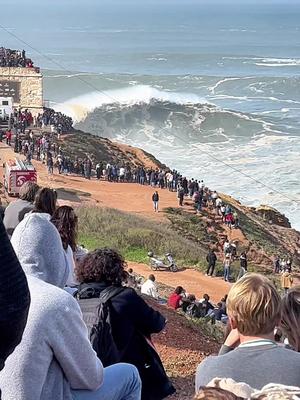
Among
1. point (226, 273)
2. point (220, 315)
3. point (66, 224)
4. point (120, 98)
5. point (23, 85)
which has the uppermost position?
point (66, 224)

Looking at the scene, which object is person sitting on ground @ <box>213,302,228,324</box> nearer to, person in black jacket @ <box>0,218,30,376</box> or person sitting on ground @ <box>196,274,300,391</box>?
person sitting on ground @ <box>196,274,300,391</box>

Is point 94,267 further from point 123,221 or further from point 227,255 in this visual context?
point 123,221

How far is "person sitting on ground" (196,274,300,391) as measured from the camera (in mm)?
3303

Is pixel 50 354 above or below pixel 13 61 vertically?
above

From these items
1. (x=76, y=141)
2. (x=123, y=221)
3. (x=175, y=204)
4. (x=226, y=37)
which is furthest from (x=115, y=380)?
(x=226, y=37)

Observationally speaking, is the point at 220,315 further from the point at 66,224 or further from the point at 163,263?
the point at 163,263

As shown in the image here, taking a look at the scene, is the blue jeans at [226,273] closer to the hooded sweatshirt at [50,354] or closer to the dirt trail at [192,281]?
the dirt trail at [192,281]

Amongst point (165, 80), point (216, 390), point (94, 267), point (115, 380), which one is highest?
point (216, 390)

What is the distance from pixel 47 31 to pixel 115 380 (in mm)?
186316

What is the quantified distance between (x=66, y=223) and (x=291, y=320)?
2005 mm

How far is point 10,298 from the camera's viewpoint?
231cm

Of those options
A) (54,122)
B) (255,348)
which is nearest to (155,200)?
(54,122)

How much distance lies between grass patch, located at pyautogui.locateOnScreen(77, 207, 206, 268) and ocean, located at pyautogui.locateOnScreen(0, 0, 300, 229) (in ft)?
47.8

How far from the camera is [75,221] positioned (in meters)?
5.26
